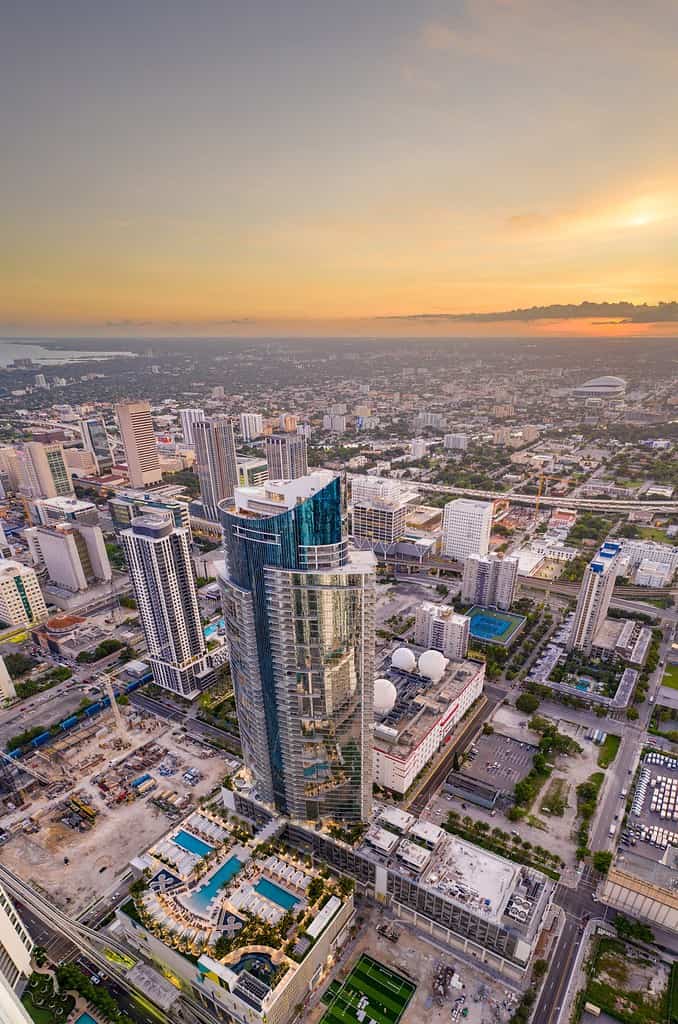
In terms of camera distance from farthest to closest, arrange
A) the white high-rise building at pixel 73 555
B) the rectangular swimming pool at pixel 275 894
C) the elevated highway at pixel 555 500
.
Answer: the elevated highway at pixel 555 500
the white high-rise building at pixel 73 555
the rectangular swimming pool at pixel 275 894

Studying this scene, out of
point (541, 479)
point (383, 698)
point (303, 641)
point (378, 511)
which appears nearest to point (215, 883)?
point (303, 641)

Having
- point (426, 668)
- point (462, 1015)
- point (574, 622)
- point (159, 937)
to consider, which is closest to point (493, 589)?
point (574, 622)

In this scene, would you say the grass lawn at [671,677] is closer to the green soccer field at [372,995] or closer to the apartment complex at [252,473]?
the green soccer field at [372,995]

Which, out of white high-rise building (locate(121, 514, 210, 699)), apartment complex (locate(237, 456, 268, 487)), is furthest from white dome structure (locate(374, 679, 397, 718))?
apartment complex (locate(237, 456, 268, 487))

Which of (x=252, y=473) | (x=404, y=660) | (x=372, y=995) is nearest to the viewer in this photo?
(x=372, y=995)

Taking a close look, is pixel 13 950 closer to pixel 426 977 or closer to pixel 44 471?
pixel 426 977

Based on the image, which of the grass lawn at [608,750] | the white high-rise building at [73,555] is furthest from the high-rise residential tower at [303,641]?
the white high-rise building at [73,555]
